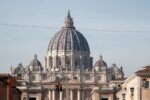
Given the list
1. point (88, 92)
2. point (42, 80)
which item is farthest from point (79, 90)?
point (42, 80)

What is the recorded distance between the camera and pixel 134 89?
64438mm

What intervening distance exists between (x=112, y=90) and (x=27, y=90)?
540 inches

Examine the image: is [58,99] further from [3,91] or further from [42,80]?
[3,91]

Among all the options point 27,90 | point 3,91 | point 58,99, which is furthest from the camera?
point 58,99

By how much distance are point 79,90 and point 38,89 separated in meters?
85.2

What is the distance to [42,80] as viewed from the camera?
7854 inches

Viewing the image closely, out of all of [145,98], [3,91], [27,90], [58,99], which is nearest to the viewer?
[3,91]

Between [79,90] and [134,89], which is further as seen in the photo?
[79,90]

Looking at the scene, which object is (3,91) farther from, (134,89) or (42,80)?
(42,80)

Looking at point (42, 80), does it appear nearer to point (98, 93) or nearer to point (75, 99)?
point (75, 99)

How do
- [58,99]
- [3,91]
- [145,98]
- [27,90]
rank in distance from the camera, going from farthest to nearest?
[58,99], [27,90], [145,98], [3,91]

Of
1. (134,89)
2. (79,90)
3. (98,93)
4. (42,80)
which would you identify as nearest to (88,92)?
(79,90)

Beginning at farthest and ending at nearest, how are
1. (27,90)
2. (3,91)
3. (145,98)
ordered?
(27,90), (145,98), (3,91)

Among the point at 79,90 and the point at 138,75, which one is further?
the point at 79,90
